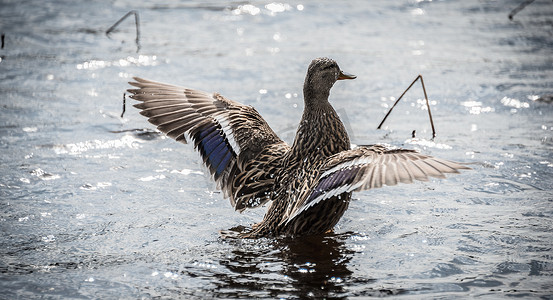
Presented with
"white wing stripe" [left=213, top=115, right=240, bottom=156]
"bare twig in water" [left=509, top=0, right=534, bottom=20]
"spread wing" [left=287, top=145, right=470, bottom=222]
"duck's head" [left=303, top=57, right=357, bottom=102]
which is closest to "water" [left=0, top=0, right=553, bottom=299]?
"bare twig in water" [left=509, top=0, right=534, bottom=20]

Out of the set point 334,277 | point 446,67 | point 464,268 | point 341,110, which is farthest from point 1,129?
→ point 446,67

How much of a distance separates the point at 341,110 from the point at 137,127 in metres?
2.12

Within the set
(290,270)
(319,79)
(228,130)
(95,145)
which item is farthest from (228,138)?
(95,145)

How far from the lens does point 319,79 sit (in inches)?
205

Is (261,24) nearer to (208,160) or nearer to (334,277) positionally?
(208,160)

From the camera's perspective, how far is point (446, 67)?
360 inches

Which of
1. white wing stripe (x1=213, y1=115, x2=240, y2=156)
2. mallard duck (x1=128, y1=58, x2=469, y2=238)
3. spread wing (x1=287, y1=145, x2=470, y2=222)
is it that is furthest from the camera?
white wing stripe (x1=213, y1=115, x2=240, y2=156)

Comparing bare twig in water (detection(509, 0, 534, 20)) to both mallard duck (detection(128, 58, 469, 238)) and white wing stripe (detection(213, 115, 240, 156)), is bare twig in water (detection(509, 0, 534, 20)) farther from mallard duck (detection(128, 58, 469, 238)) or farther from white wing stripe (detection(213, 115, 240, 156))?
white wing stripe (detection(213, 115, 240, 156))

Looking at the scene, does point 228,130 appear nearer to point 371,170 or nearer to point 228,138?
point 228,138

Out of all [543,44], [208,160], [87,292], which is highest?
[543,44]

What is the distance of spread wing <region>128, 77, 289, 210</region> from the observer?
511 cm

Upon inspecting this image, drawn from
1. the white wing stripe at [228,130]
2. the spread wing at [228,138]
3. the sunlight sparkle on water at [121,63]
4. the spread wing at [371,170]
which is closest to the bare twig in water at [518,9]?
the sunlight sparkle on water at [121,63]

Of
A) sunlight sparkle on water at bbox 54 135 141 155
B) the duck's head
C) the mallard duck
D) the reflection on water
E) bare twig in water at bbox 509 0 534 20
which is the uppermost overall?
bare twig in water at bbox 509 0 534 20

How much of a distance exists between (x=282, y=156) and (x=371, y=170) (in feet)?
3.94
